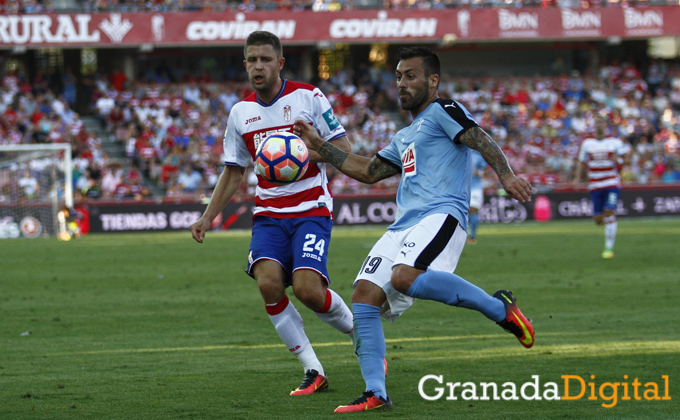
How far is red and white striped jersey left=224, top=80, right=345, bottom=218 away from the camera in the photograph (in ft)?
19.5

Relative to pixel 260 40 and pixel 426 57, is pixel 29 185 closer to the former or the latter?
pixel 260 40

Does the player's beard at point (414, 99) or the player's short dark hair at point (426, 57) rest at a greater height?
the player's short dark hair at point (426, 57)

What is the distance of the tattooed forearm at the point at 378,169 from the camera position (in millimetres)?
5586

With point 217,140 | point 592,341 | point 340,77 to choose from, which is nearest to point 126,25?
point 217,140

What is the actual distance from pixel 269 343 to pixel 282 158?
8.58ft

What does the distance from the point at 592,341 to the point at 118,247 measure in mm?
14717

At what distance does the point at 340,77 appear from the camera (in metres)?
35.7

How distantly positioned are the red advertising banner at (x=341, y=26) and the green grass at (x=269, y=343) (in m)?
19.3

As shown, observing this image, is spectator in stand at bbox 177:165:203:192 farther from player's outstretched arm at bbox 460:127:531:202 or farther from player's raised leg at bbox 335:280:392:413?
player's outstretched arm at bbox 460:127:531:202

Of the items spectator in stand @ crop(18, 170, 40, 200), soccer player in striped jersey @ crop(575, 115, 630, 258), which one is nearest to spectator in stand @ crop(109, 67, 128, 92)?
spectator in stand @ crop(18, 170, 40, 200)

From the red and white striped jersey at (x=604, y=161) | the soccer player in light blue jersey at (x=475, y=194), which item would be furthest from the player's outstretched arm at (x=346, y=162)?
the soccer player in light blue jersey at (x=475, y=194)

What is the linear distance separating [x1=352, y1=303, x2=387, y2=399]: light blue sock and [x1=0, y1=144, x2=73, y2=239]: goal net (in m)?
19.9

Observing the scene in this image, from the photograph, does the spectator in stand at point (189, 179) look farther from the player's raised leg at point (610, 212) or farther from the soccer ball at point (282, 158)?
the soccer ball at point (282, 158)

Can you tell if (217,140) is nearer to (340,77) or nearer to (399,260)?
(340,77)
